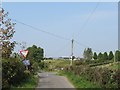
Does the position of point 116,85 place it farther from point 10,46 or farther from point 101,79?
point 10,46

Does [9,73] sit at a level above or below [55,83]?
above

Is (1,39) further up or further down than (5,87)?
further up

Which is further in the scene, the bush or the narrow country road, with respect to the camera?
the narrow country road

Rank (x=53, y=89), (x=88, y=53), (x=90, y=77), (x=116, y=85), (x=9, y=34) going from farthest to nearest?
(x=88, y=53), (x=90, y=77), (x=9, y=34), (x=53, y=89), (x=116, y=85)

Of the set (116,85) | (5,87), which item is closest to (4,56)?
(5,87)

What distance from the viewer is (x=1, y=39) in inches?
965

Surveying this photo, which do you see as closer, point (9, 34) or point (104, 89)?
point (104, 89)

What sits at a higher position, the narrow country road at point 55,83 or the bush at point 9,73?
the bush at point 9,73

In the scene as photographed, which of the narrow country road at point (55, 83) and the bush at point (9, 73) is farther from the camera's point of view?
the narrow country road at point (55, 83)

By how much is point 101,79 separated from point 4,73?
234 inches

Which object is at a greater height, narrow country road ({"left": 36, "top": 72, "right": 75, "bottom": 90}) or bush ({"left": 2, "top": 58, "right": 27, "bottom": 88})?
bush ({"left": 2, "top": 58, "right": 27, "bottom": 88})

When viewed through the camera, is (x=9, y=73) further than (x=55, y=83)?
No

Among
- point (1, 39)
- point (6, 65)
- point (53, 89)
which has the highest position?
point (1, 39)

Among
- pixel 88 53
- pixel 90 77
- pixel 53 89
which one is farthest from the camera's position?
pixel 88 53
